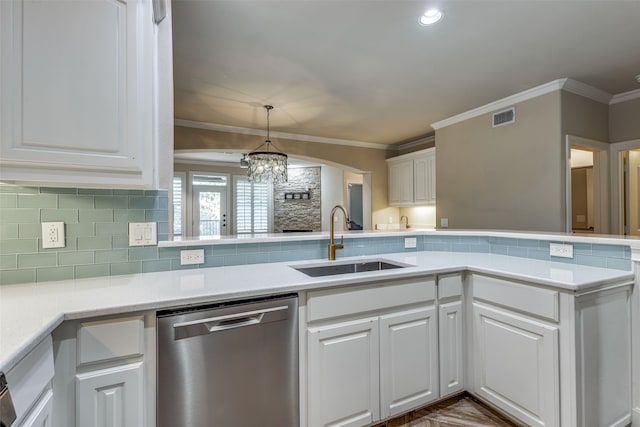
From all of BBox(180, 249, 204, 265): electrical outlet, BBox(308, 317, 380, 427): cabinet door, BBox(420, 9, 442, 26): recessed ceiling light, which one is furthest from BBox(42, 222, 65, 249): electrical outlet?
BBox(420, 9, 442, 26): recessed ceiling light

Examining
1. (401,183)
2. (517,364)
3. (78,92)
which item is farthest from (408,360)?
(401,183)

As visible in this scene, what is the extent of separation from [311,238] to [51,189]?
1.46m

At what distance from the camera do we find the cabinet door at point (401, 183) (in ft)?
18.5

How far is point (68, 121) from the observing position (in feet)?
3.91

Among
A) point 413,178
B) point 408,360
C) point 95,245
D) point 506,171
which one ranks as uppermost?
point 413,178

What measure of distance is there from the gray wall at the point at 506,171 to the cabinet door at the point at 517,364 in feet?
7.24

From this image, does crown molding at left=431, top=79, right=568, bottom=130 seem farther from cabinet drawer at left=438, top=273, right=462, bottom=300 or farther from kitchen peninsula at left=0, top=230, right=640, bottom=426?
cabinet drawer at left=438, top=273, right=462, bottom=300

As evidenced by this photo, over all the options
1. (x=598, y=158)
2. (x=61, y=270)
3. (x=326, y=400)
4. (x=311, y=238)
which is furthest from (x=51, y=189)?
(x=598, y=158)

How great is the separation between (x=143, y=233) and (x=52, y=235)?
39cm

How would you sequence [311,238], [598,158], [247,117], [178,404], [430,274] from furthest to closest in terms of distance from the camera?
[247,117], [598,158], [311,238], [430,274], [178,404]

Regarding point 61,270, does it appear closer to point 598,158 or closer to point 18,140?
point 18,140

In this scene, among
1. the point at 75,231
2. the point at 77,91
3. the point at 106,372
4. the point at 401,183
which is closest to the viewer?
the point at 106,372

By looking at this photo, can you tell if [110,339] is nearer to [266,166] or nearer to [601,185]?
[266,166]

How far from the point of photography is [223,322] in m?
1.28
